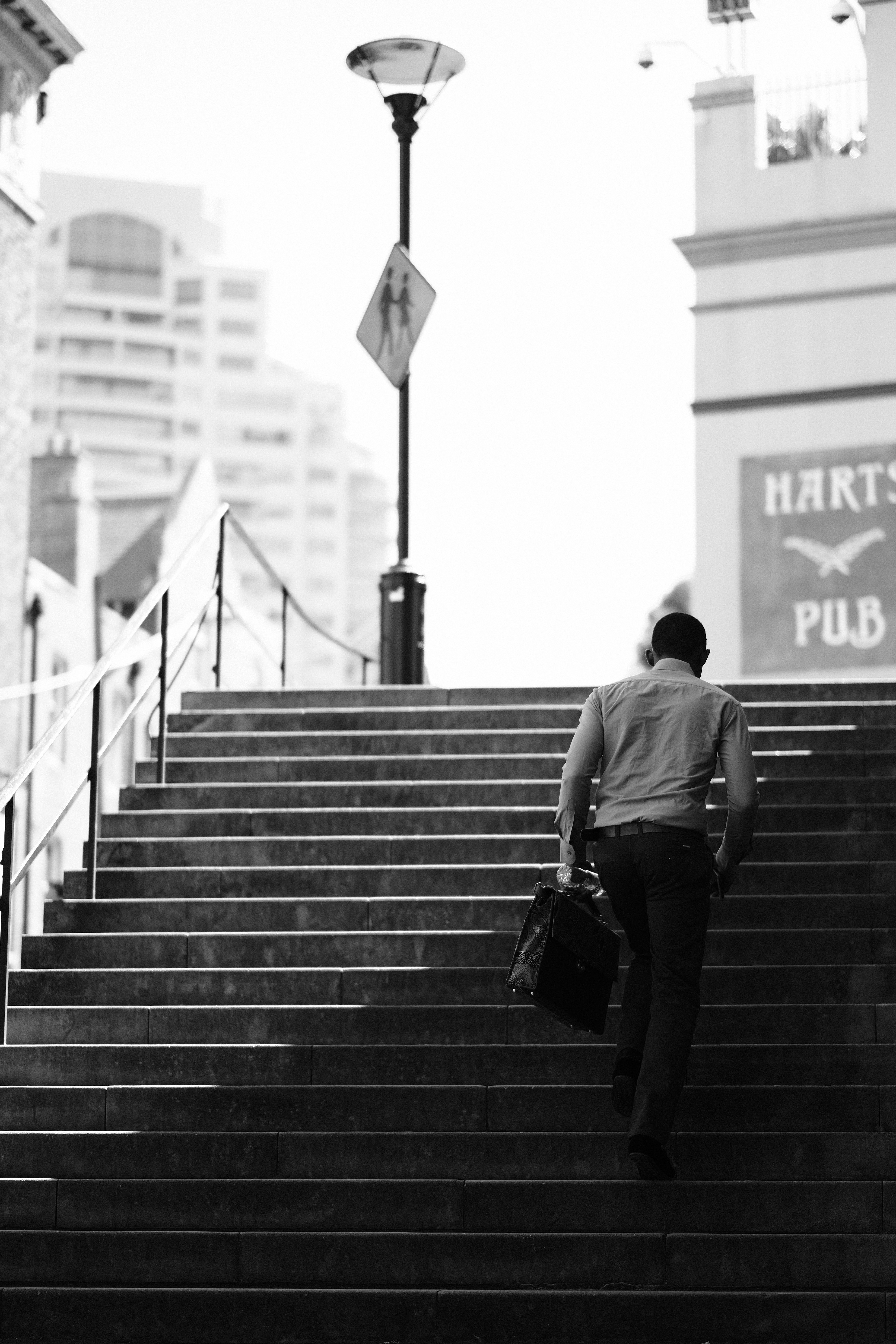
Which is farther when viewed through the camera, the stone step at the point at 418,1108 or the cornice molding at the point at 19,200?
the cornice molding at the point at 19,200

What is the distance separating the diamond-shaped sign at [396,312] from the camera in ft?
39.9

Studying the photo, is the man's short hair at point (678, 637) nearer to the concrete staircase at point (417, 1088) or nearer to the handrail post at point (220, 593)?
the concrete staircase at point (417, 1088)

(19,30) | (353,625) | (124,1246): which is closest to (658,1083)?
(124,1246)

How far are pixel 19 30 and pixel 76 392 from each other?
104152mm

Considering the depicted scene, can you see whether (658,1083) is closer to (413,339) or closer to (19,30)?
(413,339)

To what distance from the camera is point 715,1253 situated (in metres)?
5.95

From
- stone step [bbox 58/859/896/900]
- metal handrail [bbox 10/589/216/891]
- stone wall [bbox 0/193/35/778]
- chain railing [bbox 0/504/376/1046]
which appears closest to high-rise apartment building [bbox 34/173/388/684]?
stone wall [bbox 0/193/35/778]

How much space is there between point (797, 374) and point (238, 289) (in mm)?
124674

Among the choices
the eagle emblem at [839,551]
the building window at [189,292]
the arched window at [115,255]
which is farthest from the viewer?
the building window at [189,292]

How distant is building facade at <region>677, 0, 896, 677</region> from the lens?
18.8 m

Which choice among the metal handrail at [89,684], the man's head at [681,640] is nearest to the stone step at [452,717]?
the metal handrail at [89,684]

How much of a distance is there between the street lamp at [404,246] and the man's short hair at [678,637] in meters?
4.60

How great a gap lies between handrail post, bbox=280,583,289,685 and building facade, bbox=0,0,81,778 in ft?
50.9

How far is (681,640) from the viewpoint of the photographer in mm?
6621
